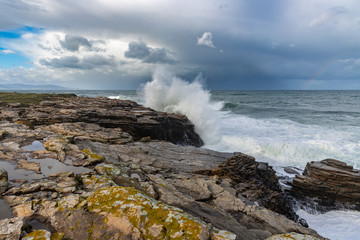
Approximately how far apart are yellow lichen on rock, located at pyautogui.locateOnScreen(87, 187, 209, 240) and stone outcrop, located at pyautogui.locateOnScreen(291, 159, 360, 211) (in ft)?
42.6

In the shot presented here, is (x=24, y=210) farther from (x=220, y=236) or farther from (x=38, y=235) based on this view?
(x=220, y=236)

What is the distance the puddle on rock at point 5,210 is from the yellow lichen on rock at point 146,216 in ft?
5.28

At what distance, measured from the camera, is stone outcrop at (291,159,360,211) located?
13.4 metres

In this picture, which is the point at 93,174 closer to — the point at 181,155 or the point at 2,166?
the point at 2,166

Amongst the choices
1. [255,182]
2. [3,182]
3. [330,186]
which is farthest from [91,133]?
[330,186]

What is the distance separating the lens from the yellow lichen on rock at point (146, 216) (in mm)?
4020

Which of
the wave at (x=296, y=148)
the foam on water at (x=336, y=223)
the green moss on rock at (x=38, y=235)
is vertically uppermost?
the green moss on rock at (x=38, y=235)

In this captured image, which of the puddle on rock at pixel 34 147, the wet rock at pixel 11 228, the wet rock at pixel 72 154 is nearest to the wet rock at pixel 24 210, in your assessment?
the wet rock at pixel 11 228

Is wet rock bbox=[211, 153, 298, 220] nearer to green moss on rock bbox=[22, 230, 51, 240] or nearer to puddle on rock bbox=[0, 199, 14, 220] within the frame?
green moss on rock bbox=[22, 230, 51, 240]

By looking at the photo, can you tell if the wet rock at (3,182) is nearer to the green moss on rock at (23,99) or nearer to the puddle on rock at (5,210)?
the puddle on rock at (5,210)

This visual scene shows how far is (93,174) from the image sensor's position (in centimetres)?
646

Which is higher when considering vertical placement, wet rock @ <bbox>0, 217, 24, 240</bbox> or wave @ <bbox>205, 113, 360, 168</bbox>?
wet rock @ <bbox>0, 217, 24, 240</bbox>

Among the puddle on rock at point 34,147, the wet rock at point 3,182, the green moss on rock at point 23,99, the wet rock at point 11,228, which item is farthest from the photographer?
the green moss on rock at point 23,99

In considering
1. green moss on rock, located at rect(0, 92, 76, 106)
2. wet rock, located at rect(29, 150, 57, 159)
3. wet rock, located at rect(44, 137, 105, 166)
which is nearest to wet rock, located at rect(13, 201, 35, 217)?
wet rock, located at rect(44, 137, 105, 166)
